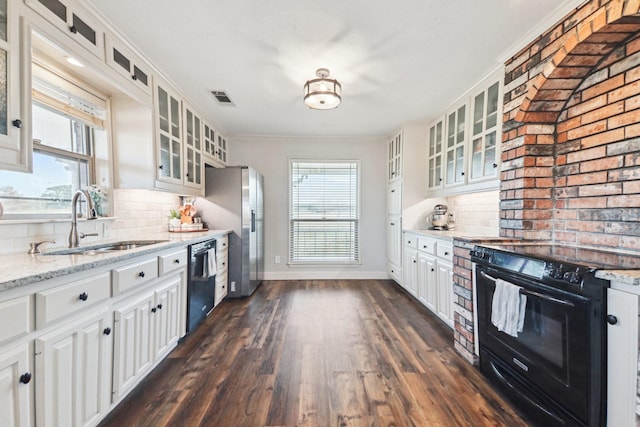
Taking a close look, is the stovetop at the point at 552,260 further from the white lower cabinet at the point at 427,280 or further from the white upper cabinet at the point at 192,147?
the white upper cabinet at the point at 192,147

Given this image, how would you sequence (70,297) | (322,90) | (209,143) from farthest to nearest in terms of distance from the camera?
(209,143) < (322,90) < (70,297)

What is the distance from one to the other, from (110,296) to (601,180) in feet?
9.77

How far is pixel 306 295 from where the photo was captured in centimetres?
364

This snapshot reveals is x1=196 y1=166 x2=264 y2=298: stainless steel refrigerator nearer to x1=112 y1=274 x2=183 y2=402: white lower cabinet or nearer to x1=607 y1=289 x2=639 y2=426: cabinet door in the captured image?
x1=112 y1=274 x2=183 y2=402: white lower cabinet

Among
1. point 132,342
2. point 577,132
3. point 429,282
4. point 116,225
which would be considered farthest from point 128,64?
point 429,282

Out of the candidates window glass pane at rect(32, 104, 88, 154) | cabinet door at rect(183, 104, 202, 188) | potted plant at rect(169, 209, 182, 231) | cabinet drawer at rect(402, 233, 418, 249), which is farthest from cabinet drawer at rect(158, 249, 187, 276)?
cabinet drawer at rect(402, 233, 418, 249)

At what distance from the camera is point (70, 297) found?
3.88 feet

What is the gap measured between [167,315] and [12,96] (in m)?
1.59

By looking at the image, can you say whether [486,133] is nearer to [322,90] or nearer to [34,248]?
[322,90]

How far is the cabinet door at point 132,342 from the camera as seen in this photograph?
1.48 m

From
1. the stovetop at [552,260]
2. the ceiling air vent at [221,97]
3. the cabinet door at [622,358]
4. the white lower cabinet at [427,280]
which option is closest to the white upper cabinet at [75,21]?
the ceiling air vent at [221,97]

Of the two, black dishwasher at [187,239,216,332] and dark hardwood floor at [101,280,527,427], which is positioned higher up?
black dishwasher at [187,239,216,332]

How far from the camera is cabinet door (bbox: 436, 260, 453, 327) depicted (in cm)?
249

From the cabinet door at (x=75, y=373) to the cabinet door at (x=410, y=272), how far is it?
3.01 metres
